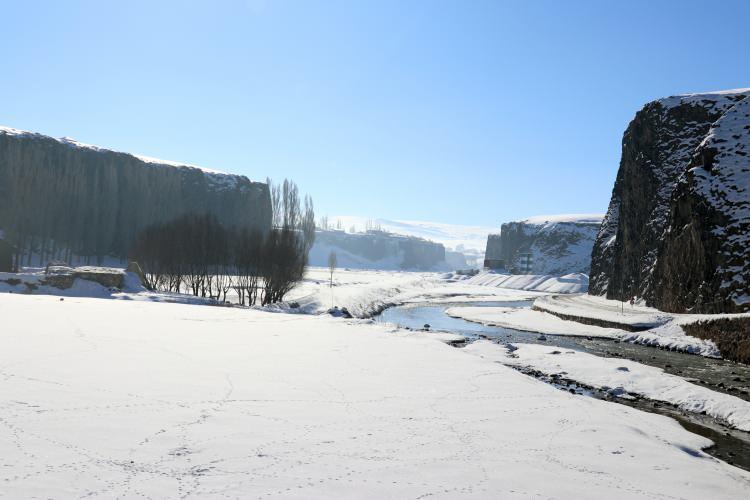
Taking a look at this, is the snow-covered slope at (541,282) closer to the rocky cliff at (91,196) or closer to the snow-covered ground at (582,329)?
the rocky cliff at (91,196)

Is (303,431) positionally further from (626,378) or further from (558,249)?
(558,249)

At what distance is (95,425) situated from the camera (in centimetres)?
901

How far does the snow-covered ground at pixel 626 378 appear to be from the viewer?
1570cm

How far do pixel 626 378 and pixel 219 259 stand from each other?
43.0m

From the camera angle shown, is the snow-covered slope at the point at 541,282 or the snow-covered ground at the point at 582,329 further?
the snow-covered slope at the point at 541,282

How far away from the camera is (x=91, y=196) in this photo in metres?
95.0

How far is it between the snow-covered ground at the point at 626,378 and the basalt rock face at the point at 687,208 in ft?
51.2

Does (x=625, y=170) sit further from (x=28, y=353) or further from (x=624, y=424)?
(x=28, y=353)

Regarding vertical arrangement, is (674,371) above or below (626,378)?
below

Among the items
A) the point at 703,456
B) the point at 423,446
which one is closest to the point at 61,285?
the point at 423,446

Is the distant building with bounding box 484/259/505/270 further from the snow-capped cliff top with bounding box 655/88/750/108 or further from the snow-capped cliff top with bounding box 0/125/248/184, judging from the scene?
the snow-capped cliff top with bounding box 655/88/750/108

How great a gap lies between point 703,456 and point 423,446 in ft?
20.1

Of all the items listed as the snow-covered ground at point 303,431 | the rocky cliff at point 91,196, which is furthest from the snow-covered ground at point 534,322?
the rocky cliff at point 91,196

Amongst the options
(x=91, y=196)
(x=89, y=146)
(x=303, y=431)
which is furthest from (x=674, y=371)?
(x=89, y=146)
